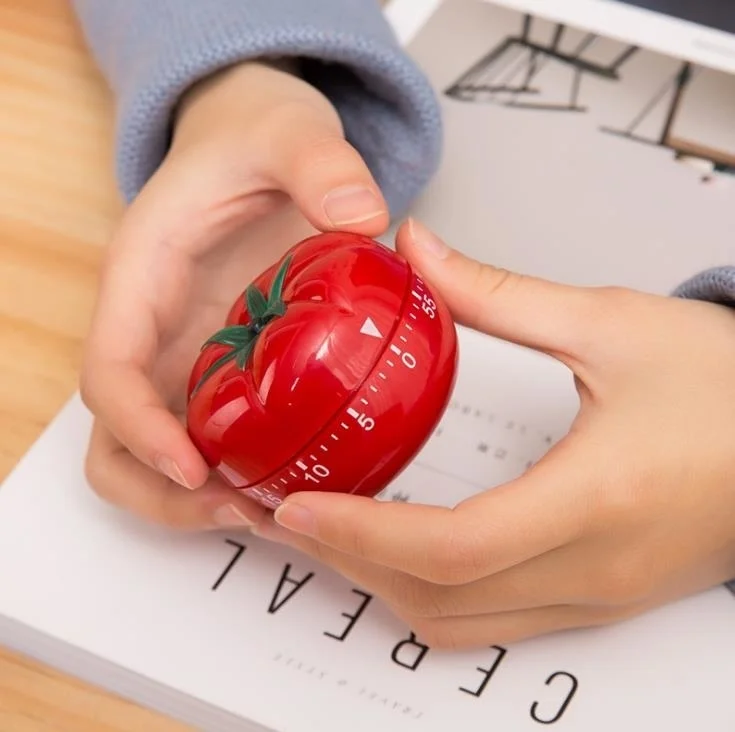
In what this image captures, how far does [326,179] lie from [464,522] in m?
0.19

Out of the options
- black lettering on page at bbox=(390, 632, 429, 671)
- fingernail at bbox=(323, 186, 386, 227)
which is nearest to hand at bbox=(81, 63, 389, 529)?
fingernail at bbox=(323, 186, 386, 227)

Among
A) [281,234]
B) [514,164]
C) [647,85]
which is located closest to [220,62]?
[281,234]

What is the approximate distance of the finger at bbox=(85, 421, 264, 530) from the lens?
51cm

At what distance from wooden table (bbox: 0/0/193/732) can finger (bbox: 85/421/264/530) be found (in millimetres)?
64

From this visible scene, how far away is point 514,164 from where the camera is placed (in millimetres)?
733

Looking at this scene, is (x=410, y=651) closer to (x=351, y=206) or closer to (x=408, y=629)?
(x=408, y=629)

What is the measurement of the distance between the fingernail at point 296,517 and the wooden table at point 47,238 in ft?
0.47

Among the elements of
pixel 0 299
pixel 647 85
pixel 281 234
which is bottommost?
pixel 0 299

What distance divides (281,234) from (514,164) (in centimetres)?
20

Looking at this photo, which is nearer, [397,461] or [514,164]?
[397,461]

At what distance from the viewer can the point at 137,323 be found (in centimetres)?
56

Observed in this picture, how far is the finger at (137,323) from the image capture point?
20.1 inches

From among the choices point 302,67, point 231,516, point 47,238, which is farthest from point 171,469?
point 302,67

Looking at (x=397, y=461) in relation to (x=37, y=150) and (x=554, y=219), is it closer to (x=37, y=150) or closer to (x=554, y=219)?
(x=554, y=219)
